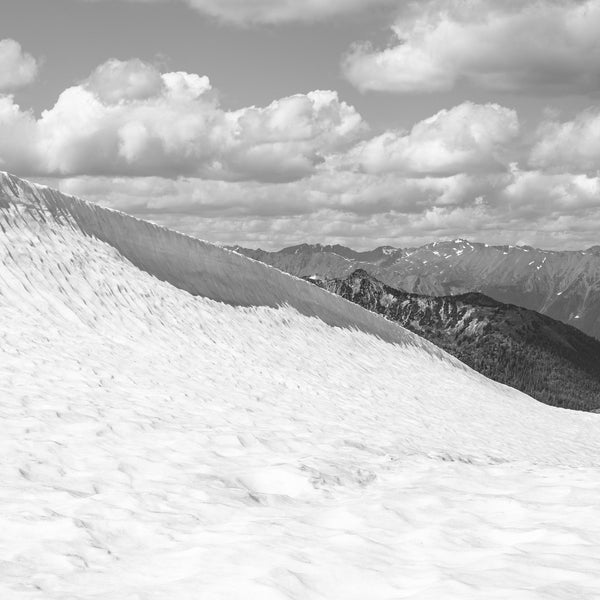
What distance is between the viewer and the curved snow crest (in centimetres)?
2878

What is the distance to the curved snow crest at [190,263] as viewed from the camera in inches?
1133

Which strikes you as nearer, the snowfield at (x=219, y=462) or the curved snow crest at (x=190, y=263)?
the snowfield at (x=219, y=462)

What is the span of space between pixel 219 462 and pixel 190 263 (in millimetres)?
24658

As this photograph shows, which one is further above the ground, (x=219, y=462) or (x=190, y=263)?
(x=190, y=263)

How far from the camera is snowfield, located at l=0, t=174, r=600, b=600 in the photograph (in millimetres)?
6891

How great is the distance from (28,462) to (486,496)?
267 inches

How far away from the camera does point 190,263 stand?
3597 centimetres

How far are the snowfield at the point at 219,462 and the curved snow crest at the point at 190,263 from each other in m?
0.17

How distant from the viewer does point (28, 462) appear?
1049 centimetres

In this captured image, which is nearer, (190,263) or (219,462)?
(219,462)

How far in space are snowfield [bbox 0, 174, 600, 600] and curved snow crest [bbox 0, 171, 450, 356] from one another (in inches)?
6.8

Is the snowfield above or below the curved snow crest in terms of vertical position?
below

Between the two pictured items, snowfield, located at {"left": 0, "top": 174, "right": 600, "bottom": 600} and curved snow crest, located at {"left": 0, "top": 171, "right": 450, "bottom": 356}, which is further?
curved snow crest, located at {"left": 0, "top": 171, "right": 450, "bottom": 356}

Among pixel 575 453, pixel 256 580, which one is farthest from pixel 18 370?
Result: pixel 575 453
